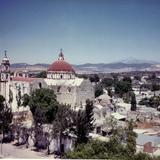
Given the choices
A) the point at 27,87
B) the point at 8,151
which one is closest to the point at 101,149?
the point at 8,151

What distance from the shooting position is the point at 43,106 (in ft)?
26.6

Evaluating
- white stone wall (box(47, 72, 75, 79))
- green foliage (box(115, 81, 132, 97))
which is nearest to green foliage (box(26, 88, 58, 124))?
white stone wall (box(47, 72, 75, 79))

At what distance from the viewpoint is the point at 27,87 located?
10.7 m

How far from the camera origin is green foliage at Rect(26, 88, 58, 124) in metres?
7.69

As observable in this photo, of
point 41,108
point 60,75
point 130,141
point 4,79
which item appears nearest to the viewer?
point 130,141

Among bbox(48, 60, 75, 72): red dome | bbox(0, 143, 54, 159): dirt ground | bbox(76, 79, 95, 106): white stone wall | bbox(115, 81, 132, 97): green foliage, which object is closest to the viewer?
bbox(0, 143, 54, 159): dirt ground

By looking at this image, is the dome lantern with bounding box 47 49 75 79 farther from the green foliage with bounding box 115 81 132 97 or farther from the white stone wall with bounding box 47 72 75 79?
the green foliage with bounding box 115 81 132 97

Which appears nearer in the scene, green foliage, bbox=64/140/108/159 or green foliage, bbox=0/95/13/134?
green foliage, bbox=64/140/108/159

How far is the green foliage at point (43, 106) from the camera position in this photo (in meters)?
7.69

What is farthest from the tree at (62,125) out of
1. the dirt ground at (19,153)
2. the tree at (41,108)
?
the tree at (41,108)

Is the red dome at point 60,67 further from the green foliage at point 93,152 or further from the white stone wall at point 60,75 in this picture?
the green foliage at point 93,152

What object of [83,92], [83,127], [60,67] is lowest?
[83,127]

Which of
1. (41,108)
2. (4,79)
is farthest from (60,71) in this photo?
(41,108)

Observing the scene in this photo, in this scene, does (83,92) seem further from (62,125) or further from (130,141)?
(130,141)
